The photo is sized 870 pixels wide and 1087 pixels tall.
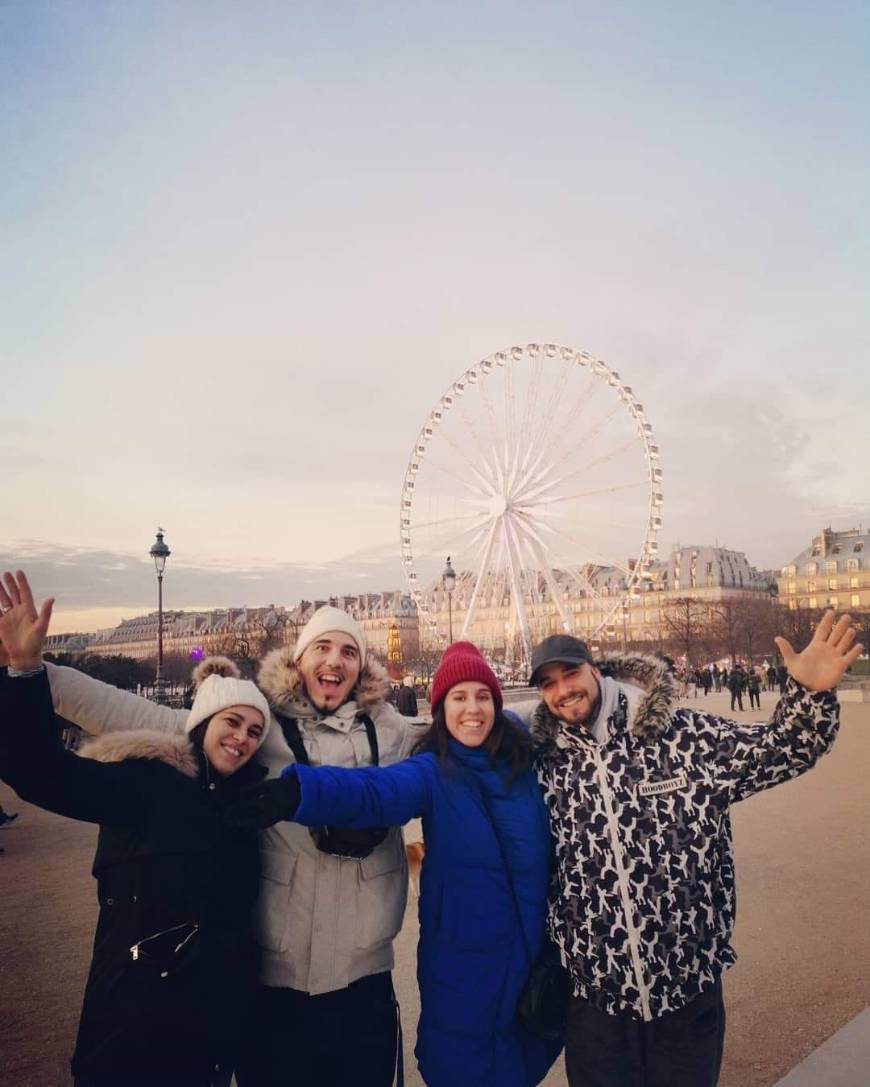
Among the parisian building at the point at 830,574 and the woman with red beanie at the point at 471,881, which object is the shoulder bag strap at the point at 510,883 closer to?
the woman with red beanie at the point at 471,881

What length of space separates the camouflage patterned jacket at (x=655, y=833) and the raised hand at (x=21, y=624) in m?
1.91

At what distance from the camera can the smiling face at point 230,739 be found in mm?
3246

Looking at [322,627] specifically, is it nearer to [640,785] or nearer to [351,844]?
[351,844]

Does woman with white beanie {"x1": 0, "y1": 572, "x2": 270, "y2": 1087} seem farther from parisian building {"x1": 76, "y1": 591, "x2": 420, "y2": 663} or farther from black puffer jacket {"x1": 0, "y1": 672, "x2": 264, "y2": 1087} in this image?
parisian building {"x1": 76, "y1": 591, "x2": 420, "y2": 663}

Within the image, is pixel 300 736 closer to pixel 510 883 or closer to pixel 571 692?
pixel 510 883

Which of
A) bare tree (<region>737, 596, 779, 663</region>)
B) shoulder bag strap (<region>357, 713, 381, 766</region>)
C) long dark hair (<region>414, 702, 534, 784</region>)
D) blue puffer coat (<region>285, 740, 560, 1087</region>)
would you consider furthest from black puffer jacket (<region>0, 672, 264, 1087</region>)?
bare tree (<region>737, 596, 779, 663</region>)

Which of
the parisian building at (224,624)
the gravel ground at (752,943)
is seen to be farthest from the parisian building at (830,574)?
the gravel ground at (752,943)

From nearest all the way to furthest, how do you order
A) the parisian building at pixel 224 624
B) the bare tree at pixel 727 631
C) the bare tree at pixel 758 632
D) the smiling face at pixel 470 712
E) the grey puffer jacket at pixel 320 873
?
the grey puffer jacket at pixel 320 873 < the smiling face at pixel 470 712 < the bare tree at pixel 727 631 < the bare tree at pixel 758 632 < the parisian building at pixel 224 624

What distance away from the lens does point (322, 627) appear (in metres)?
3.74

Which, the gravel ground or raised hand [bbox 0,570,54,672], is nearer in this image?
raised hand [bbox 0,570,54,672]

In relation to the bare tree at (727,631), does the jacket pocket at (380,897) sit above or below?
above

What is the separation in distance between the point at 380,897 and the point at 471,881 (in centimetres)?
41

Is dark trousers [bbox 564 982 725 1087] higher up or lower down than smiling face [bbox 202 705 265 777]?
lower down

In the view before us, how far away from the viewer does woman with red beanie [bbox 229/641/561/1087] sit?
3.05 metres
